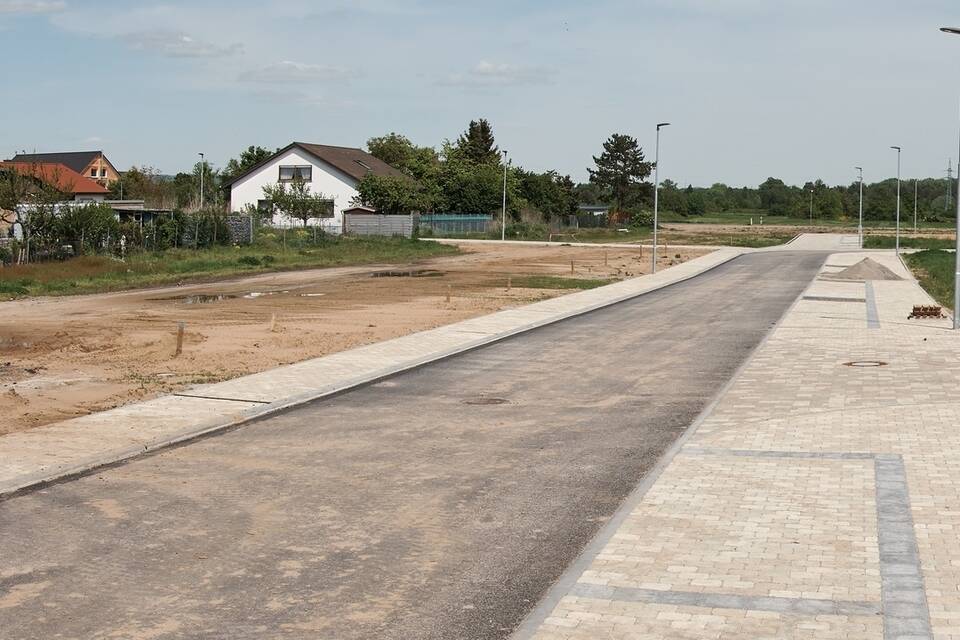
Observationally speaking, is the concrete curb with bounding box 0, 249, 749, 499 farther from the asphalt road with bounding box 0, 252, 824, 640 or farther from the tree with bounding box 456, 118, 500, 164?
the tree with bounding box 456, 118, 500, 164

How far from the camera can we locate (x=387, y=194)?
276 feet

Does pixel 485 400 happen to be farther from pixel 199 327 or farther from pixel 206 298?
pixel 206 298

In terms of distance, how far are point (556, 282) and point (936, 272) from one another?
16.9m

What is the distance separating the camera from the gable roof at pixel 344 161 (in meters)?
87.9

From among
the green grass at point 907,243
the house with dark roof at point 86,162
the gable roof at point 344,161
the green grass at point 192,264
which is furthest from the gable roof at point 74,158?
the green grass at point 907,243

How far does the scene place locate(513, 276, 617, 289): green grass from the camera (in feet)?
128

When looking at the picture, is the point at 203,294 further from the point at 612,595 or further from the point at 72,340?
the point at 612,595

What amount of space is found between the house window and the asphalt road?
73646 millimetres

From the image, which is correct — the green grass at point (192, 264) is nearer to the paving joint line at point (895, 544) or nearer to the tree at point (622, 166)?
the paving joint line at point (895, 544)

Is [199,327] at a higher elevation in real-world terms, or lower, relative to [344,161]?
lower

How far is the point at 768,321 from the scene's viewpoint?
87.9 ft

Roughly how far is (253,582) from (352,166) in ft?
277

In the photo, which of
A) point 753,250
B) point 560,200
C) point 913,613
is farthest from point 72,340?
point 560,200

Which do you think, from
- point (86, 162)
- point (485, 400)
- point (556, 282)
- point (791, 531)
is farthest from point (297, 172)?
point (791, 531)
